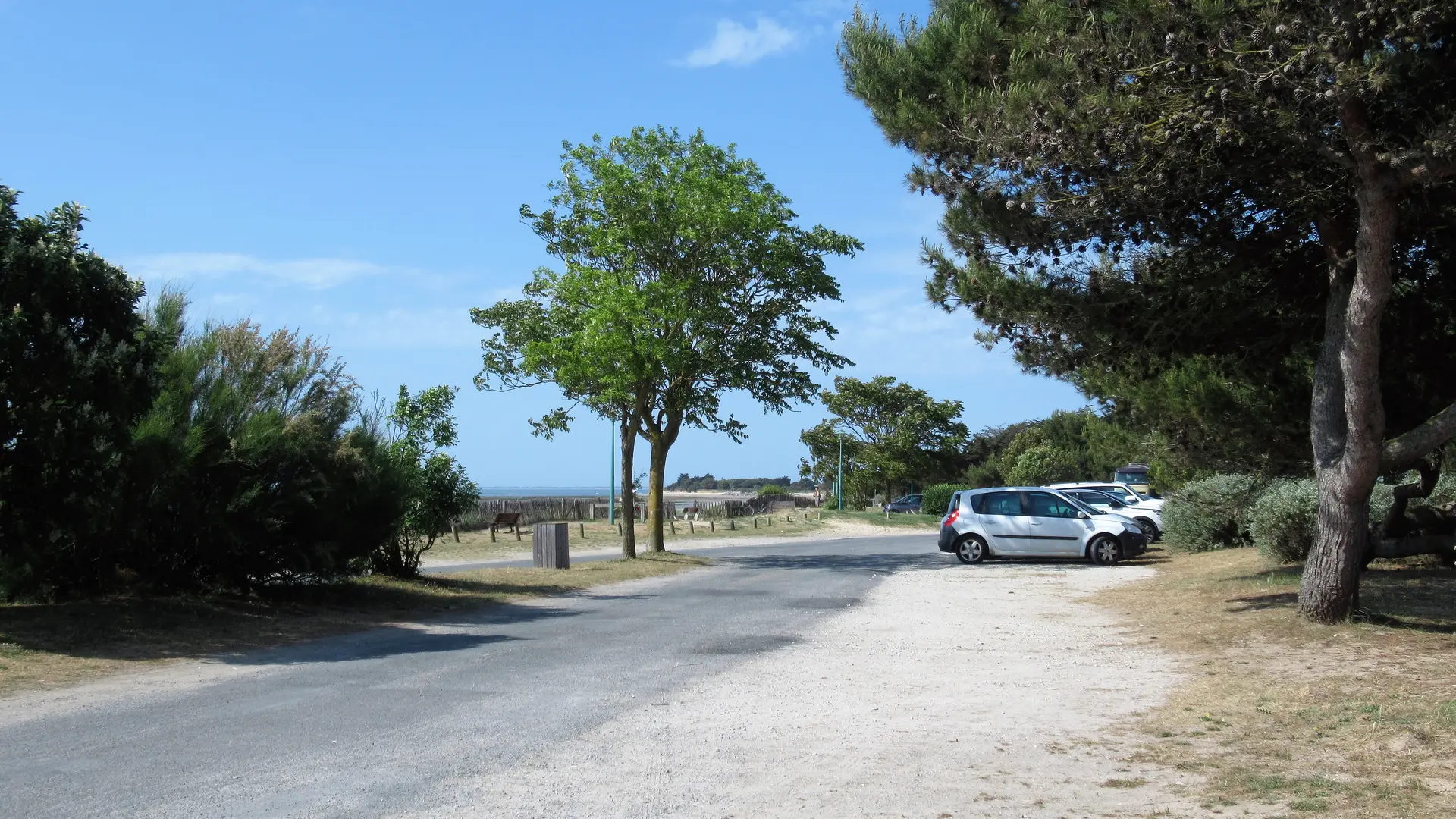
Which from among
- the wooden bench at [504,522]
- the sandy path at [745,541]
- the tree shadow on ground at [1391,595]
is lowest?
the tree shadow on ground at [1391,595]

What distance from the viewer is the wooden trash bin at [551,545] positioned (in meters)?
23.3

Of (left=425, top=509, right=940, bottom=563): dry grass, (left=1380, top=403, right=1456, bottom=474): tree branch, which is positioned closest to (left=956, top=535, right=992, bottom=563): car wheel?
(left=425, top=509, right=940, bottom=563): dry grass

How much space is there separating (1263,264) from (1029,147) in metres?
4.24

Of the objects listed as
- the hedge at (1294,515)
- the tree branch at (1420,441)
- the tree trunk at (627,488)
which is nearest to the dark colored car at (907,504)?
the tree trunk at (627,488)

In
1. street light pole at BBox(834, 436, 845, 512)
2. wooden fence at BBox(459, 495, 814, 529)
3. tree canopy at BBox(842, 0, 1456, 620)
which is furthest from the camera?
street light pole at BBox(834, 436, 845, 512)

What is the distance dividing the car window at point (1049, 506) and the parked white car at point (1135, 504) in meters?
3.29

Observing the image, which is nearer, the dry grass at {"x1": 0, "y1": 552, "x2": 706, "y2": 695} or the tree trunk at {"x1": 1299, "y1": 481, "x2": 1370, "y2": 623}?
the dry grass at {"x1": 0, "y1": 552, "x2": 706, "y2": 695}

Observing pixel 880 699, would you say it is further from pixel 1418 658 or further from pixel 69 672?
pixel 69 672

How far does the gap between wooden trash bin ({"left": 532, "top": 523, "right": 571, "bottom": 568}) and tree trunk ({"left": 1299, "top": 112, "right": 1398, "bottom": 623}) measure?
14.9 meters

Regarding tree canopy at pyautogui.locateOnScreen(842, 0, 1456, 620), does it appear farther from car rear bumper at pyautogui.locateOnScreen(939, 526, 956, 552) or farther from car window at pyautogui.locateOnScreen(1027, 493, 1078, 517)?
car rear bumper at pyautogui.locateOnScreen(939, 526, 956, 552)

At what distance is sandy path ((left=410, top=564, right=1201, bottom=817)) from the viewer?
575cm

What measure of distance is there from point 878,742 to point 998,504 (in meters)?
18.8

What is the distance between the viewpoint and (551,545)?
23.5 metres

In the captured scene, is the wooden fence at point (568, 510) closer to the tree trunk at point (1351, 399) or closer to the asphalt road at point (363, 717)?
the asphalt road at point (363, 717)
